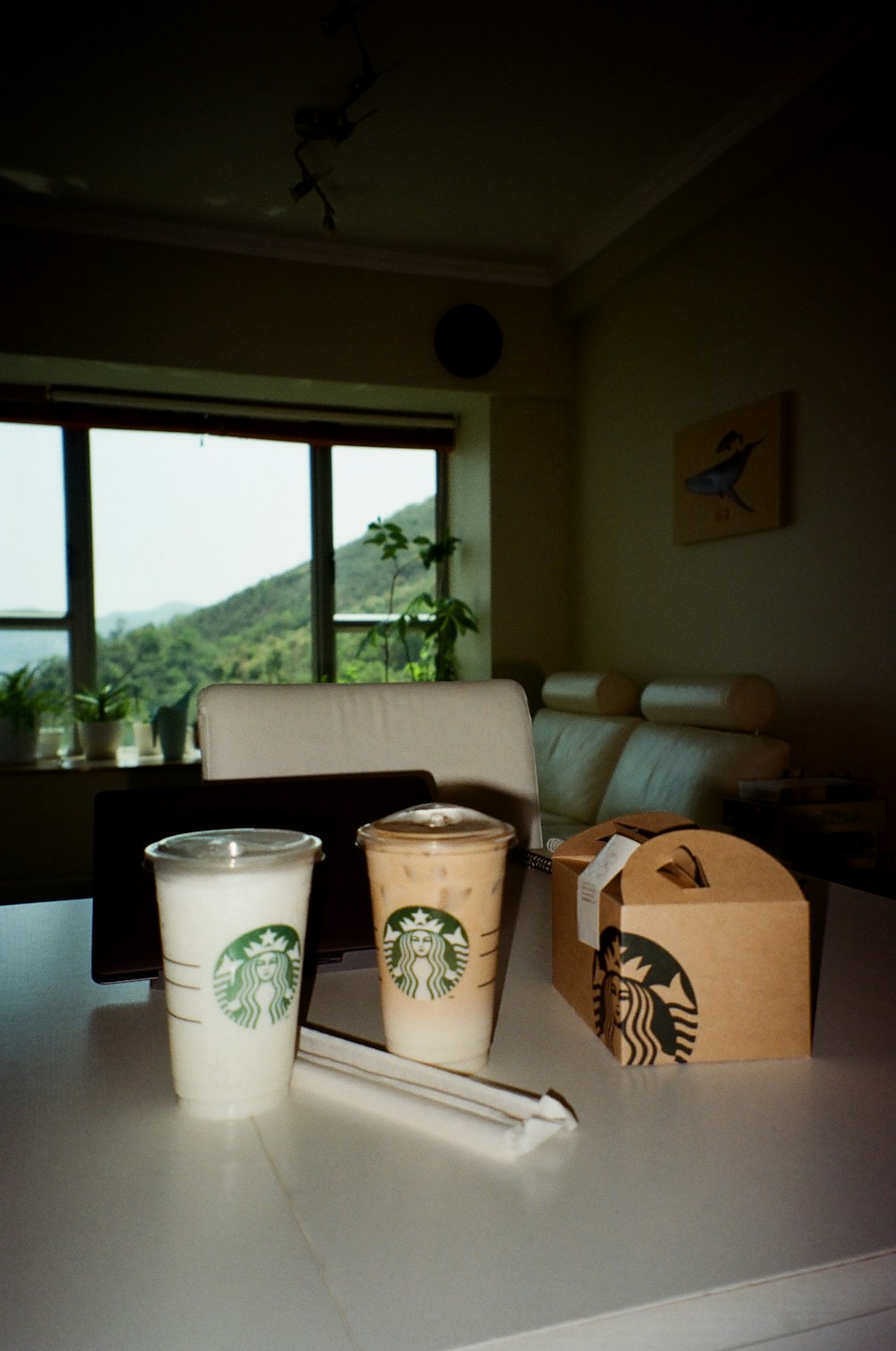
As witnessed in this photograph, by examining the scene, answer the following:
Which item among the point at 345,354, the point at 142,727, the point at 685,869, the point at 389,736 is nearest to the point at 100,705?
the point at 142,727

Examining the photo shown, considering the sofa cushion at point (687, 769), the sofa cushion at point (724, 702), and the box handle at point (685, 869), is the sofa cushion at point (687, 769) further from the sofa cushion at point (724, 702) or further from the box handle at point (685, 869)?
the box handle at point (685, 869)

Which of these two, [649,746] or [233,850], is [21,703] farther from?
[233,850]

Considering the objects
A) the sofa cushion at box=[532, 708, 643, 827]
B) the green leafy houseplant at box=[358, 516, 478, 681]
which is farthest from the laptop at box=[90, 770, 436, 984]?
the green leafy houseplant at box=[358, 516, 478, 681]

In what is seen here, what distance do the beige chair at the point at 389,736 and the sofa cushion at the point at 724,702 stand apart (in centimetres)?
144

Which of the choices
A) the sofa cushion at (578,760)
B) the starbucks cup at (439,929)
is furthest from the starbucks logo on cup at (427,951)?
the sofa cushion at (578,760)

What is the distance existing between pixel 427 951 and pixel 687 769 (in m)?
2.27

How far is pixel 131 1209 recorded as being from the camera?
433mm

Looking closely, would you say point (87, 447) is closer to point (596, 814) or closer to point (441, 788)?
point (596, 814)

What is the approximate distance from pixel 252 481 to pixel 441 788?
365 cm

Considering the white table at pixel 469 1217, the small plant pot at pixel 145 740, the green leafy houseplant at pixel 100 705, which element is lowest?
the small plant pot at pixel 145 740

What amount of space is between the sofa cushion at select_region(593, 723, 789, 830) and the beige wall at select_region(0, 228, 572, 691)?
128 cm

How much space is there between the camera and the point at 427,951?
1.79 feet

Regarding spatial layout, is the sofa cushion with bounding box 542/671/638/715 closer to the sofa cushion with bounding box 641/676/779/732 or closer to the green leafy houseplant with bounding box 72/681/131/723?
the sofa cushion with bounding box 641/676/779/732

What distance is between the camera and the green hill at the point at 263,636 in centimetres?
445
